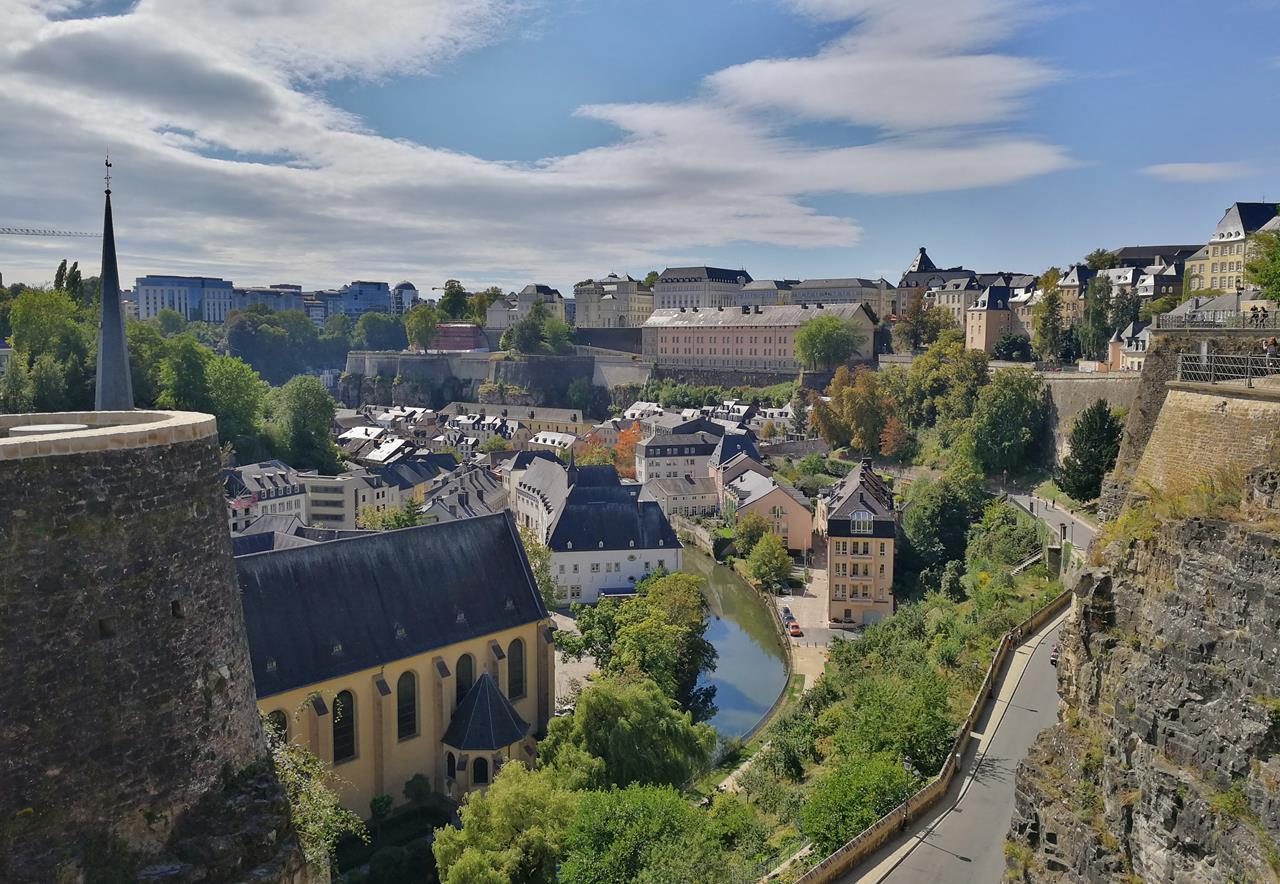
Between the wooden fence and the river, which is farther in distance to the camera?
the river

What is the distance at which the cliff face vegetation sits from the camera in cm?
855

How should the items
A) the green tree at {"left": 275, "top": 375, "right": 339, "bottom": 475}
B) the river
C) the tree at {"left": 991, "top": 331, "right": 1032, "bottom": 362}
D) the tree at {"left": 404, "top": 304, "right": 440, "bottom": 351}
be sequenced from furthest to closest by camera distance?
the tree at {"left": 404, "top": 304, "right": 440, "bottom": 351} → the tree at {"left": 991, "top": 331, "right": 1032, "bottom": 362} → the green tree at {"left": 275, "top": 375, "right": 339, "bottom": 475} → the river

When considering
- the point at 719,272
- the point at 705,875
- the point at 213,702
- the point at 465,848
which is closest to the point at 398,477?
the point at 465,848

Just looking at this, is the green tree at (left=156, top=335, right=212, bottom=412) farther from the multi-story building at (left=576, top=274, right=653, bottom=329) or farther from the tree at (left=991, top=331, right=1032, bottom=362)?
the multi-story building at (left=576, top=274, right=653, bottom=329)

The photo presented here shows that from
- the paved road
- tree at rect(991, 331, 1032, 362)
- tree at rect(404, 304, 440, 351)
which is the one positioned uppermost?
tree at rect(404, 304, 440, 351)

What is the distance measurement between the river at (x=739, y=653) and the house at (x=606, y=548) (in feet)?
10.8

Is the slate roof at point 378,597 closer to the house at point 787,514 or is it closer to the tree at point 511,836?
the tree at point 511,836

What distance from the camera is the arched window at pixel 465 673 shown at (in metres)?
23.1

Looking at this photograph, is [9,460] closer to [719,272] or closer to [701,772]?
[701,772]

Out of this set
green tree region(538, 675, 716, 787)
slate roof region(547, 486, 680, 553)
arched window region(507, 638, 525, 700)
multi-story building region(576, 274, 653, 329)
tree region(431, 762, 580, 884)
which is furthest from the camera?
multi-story building region(576, 274, 653, 329)

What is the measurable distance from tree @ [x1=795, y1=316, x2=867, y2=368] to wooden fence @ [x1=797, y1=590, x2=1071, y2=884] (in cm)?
5793

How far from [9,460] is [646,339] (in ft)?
318

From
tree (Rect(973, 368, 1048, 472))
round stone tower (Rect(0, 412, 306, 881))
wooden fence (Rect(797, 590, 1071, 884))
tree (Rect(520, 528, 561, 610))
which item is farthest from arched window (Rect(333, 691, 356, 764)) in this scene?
tree (Rect(973, 368, 1048, 472))

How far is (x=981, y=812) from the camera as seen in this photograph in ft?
48.9
